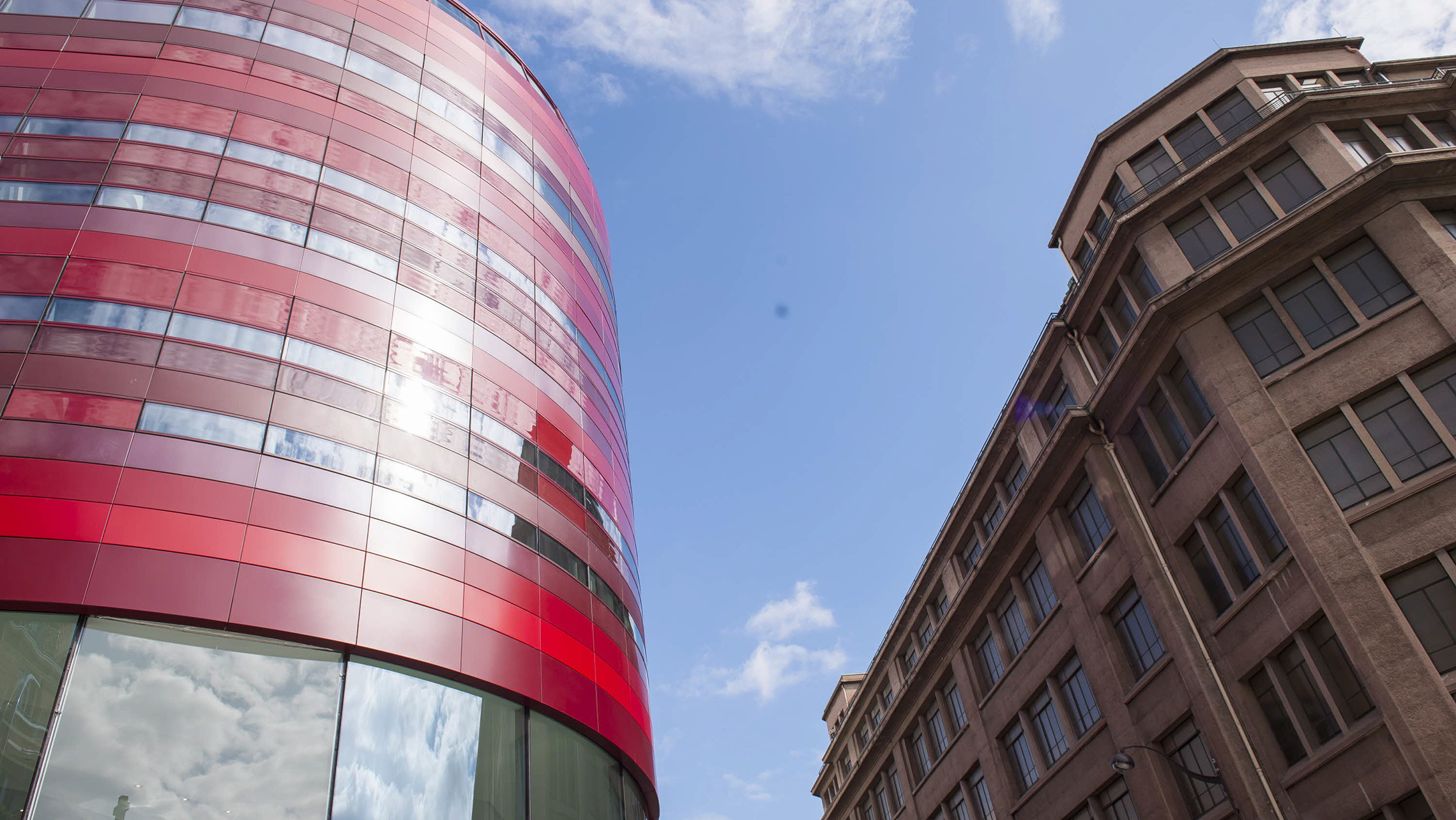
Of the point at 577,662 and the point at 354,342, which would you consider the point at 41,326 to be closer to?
the point at 354,342

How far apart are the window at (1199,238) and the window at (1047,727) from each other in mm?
16145

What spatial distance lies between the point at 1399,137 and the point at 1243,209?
502cm

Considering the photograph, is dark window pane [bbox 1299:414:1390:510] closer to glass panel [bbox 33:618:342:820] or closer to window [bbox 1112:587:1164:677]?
window [bbox 1112:587:1164:677]

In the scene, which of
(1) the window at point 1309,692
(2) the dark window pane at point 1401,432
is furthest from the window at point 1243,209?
(1) the window at point 1309,692

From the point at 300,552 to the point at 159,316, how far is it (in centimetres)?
701

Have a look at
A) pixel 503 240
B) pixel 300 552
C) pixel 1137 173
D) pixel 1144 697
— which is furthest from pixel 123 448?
pixel 1137 173

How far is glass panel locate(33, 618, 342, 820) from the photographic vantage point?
1641 cm

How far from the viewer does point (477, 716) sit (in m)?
21.3

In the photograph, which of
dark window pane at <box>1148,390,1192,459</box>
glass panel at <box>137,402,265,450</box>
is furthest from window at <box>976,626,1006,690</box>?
glass panel at <box>137,402,265,450</box>

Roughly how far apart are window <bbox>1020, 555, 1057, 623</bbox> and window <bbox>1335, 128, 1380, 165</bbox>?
54.9 ft

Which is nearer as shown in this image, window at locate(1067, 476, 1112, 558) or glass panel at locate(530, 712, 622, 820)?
glass panel at locate(530, 712, 622, 820)

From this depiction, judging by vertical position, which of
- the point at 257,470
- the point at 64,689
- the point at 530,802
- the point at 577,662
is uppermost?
the point at 257,470

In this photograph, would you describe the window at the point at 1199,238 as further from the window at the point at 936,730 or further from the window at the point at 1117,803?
the window at the point at 936,730

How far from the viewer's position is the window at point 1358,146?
88.3 ft
